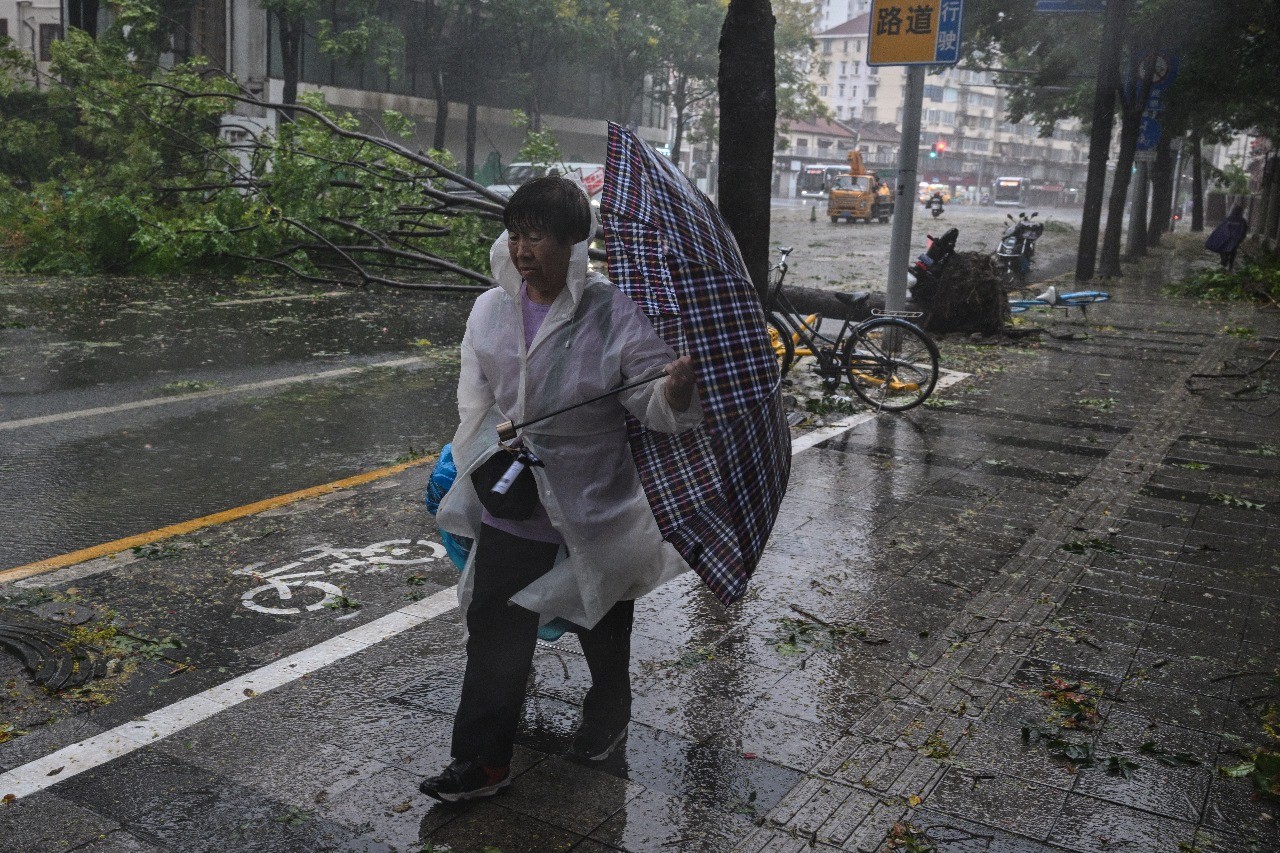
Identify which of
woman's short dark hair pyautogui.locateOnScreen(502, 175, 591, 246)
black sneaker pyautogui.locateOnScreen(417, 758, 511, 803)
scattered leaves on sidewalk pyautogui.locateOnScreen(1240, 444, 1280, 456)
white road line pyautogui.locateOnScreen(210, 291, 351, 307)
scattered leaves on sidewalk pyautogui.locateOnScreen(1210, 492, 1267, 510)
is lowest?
black sneaker pyautogui.locateOnScreen(417, 758, 511, 803)

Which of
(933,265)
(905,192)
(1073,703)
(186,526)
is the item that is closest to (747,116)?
(186,526)

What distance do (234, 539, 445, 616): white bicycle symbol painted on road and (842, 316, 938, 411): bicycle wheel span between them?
464cm

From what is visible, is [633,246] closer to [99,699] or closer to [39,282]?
[99,699]

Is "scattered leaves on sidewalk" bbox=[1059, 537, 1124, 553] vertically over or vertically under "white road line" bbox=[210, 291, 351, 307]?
under

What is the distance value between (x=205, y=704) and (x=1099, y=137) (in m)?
20.1

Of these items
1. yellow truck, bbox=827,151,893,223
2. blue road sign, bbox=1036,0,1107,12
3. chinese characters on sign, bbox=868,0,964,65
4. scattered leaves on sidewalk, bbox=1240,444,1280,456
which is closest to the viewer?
scattered leaves on sidewalk, bbox=1240,444,1280,456

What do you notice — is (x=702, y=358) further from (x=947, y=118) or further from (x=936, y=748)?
(x=947, y=118)

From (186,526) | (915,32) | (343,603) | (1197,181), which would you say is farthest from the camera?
(1197,181)

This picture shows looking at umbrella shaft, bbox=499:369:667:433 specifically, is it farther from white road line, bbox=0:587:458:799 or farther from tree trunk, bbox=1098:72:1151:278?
tree trunk, bbox=1098:72:1151:278

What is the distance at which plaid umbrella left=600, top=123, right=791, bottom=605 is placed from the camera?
3.02 m

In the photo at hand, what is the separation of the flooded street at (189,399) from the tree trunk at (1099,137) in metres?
12.0

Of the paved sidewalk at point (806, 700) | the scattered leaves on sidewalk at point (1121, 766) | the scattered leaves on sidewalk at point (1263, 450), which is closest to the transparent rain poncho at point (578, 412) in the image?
the paved sidewalk at point (806, 700)

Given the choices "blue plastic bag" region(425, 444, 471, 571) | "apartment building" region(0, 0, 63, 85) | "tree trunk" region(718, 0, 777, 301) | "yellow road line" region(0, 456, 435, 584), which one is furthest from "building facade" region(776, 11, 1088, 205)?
"blue plastic bag" region(425, 444, 471, 571)

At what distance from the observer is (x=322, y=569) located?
5094 millimetres
